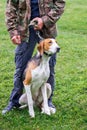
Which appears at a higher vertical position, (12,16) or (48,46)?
(12,16)

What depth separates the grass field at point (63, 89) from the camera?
236 inches

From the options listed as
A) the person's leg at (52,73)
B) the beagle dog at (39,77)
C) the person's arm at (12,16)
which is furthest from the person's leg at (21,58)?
the person's leg at (52,73)

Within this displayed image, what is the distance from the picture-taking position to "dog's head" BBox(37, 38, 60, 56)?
225 inches

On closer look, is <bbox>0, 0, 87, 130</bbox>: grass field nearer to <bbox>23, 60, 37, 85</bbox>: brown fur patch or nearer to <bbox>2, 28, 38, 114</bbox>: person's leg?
<bbox>2, 28, 38, 114</bbox>: person's leg

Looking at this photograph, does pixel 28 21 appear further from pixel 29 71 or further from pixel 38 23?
pixel 29 71

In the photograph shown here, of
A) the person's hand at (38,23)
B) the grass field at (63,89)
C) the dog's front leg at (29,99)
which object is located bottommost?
the grass field at (63,89)

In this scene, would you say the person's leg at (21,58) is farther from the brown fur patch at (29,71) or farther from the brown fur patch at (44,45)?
the brown fur patch at (44,45)

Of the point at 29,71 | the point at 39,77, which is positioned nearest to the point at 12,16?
the point at 29,71

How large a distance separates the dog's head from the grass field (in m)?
1.02

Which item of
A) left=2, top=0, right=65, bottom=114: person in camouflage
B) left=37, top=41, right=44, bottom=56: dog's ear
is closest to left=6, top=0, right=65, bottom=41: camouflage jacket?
left=2, top=0, right=65, bottom=114: person in camouflage

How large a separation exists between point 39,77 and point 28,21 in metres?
0.80

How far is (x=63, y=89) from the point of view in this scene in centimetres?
764

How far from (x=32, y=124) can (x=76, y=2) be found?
61.2ft

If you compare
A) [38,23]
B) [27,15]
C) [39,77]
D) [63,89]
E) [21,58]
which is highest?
[27,15]
